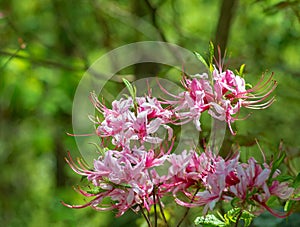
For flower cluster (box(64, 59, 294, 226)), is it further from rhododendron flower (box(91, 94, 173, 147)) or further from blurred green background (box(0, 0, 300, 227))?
blurred green background (box(0, 0, 300, 227))

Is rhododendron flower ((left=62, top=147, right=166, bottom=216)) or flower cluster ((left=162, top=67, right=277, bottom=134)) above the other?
flower cluster ((left=162, top=67, right=277, bottom=134))

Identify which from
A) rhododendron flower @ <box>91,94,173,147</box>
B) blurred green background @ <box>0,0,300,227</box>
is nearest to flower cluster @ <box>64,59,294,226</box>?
rhododendron flower @ <box>91,94,173,147</box>

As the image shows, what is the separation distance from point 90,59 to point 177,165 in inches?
81.9

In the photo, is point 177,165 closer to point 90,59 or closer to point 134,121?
point 134,121

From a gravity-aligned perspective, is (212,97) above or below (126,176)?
above

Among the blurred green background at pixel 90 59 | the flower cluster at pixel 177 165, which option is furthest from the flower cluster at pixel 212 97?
the blurred green background at pixel 90 59

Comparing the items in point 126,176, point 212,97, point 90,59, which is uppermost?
point 90,59

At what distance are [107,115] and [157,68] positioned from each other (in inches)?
52.2

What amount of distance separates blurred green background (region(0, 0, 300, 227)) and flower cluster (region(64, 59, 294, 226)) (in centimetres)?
37

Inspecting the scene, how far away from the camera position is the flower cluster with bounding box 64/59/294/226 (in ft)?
2.54

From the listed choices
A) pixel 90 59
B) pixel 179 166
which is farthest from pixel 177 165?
pixel 90 59

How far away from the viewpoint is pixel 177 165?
2.60ft

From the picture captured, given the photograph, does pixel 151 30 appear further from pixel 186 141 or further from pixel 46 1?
pixel 186 141

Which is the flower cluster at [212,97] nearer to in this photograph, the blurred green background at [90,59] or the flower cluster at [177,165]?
the flower cluster at [177,165]
